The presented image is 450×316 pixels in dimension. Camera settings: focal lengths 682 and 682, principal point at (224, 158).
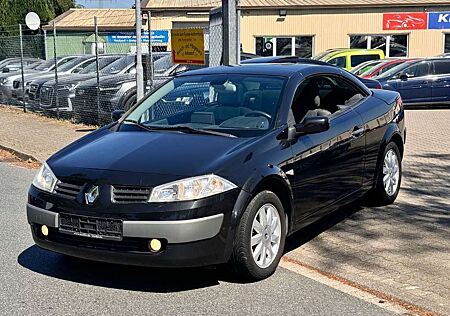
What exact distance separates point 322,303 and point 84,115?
1193 cm

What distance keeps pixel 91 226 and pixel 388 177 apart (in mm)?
3725

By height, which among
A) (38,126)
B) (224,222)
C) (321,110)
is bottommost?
(38,126)

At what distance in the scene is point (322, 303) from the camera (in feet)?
15.3

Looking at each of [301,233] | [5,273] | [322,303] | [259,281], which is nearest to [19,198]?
[5,273]

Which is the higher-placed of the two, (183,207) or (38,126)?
(183,207)

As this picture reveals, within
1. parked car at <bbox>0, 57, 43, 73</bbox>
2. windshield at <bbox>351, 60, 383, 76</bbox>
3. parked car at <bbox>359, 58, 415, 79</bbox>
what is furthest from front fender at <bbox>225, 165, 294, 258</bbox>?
parked car at <bbox>0, 57, 43, 73</bbox>

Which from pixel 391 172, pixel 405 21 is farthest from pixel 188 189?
pixel 405 21

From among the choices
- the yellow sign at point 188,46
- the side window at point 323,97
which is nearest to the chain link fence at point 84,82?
the yellow sign at point 188,46

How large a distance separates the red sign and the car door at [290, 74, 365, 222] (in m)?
30.9

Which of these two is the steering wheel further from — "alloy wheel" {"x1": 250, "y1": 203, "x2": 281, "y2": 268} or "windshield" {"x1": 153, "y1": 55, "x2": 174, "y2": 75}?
"windshield" {"x1": 153, "y1": 55, "x2": 174, "y2": 75}

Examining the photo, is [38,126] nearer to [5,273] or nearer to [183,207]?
[5,273]

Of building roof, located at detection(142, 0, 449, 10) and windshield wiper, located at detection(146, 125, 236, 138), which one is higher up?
building roof, located at detection(142, 0, 449, 10)

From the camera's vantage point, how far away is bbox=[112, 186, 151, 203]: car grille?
4.68 meters

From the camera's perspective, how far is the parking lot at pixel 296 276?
4.64 metres
